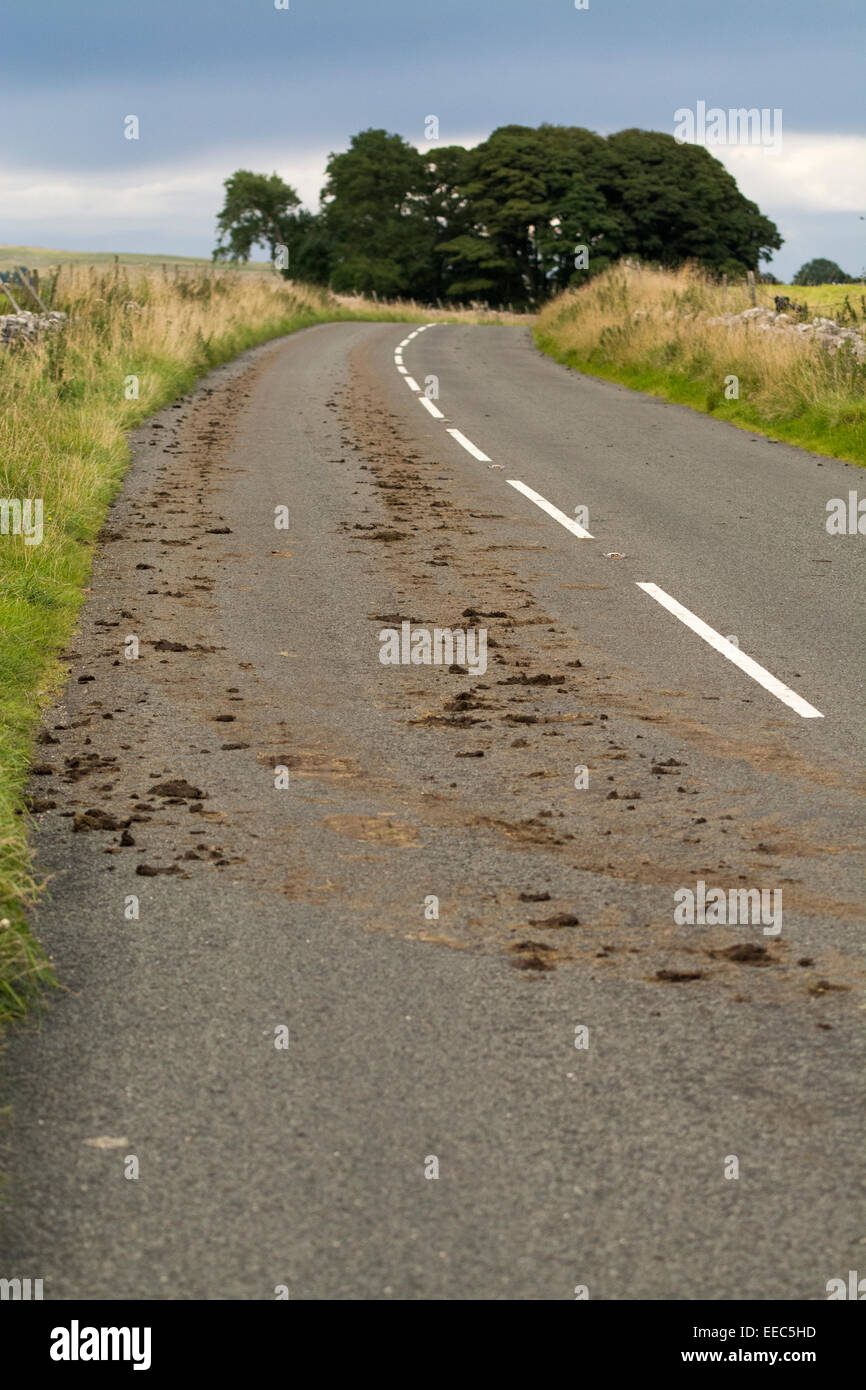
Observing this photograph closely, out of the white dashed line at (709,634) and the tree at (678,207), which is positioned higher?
the tree at (678,207)

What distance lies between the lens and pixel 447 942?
171 inches

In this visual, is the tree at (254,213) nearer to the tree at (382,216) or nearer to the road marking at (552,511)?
the tree at (382,216)

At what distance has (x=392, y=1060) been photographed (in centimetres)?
365

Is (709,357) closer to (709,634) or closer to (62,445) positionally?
(62,445)

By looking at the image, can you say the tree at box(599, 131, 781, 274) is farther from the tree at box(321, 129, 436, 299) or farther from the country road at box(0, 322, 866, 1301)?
the country road at box(0, 322, 866, 1301)

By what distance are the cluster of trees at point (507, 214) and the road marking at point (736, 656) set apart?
65.4 metres

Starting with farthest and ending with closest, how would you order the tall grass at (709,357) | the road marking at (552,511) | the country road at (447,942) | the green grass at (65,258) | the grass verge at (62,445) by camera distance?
the green grass at (65,258) < the tall grass at (709,357) < the road marking at (552,511) < the grass verge at (62,445) < the country road at (447,942)

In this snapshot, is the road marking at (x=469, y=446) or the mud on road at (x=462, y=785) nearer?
the mud on road at (x=462, y=785)

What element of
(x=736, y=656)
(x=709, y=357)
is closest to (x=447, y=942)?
(x=736, y=656)

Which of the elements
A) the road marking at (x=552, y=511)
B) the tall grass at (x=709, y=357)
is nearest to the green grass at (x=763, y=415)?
the tall grass at (x=709, y=357)

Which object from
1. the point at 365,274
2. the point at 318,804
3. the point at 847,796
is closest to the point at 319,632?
the point at 318,804

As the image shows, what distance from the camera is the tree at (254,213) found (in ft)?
289

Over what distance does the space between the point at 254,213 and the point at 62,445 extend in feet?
268
